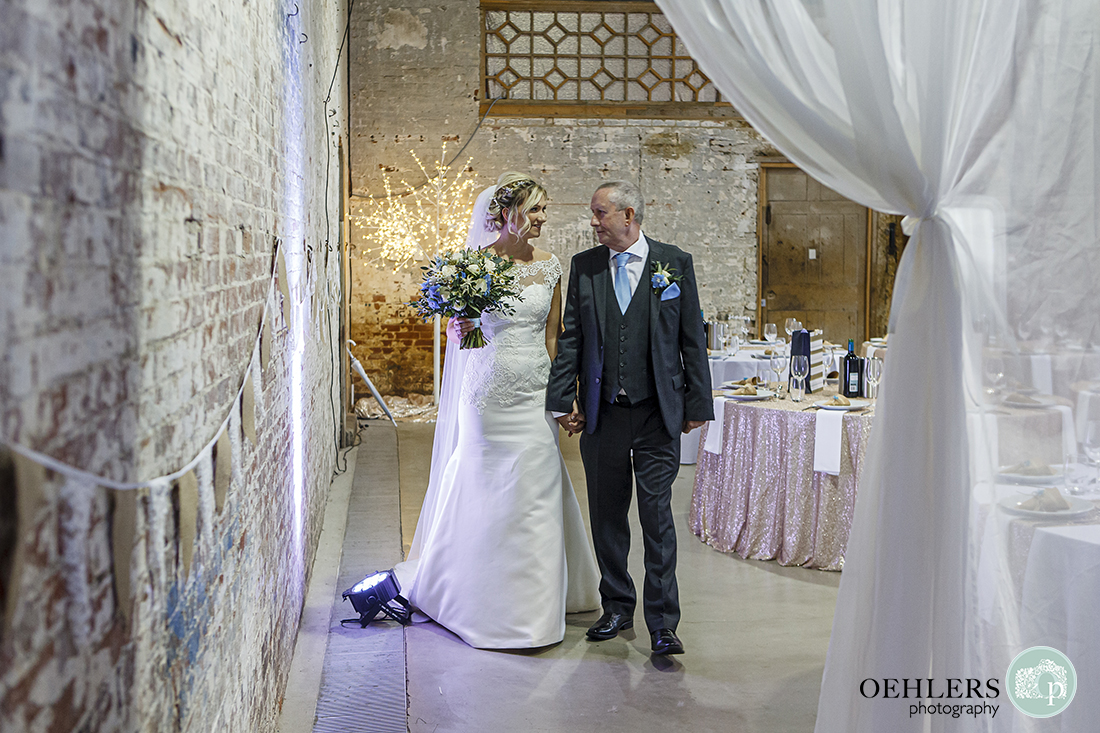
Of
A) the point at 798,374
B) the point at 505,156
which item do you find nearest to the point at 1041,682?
the point at 798,374

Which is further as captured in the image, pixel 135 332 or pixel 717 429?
pixel 717 429

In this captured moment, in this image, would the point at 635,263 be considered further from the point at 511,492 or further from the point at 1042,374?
the point at 1042,374

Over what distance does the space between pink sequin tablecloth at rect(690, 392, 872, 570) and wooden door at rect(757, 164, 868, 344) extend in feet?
21.4

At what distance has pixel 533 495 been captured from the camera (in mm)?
3885

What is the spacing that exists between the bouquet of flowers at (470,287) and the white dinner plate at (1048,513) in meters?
2.26

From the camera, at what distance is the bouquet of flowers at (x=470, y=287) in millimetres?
3881

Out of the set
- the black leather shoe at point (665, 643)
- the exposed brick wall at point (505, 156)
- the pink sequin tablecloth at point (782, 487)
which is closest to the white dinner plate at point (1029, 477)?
the black leather shoe at point (665, 643)

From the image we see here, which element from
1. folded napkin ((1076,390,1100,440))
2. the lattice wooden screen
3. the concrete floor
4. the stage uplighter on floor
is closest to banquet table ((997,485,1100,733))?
folded napkin ((1076,390,1100,440))

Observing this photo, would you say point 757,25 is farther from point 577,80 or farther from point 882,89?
point 577,80

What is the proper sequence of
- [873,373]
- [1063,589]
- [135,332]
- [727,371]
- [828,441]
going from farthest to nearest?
[727,371] < [873,373] < [828,441] < [1063,589] < [135,332]

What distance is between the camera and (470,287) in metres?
3.88

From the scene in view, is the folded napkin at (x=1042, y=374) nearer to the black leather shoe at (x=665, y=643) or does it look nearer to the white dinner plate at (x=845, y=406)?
the black leather shoe at (x=665, y=643)

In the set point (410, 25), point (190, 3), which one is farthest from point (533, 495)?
point (410, 25)

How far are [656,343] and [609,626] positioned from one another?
1194 millimetres
